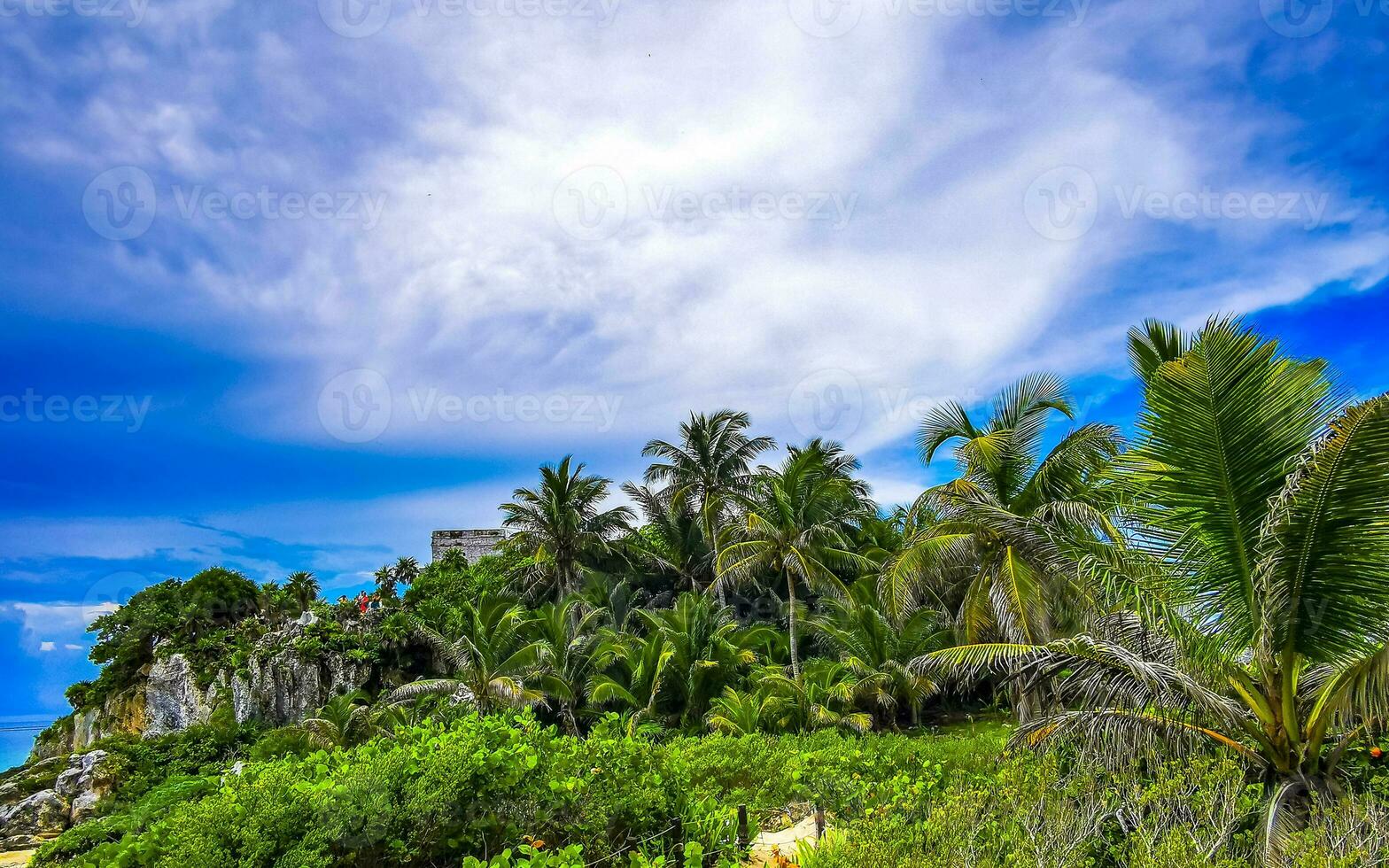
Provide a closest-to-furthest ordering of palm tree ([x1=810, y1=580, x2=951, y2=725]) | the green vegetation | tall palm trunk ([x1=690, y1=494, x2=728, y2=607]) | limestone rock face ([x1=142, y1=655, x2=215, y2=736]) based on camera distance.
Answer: the green vegetation → palm tree ([x1=810, y1=580, x2=951, y2=725]) → limestone rock face ([x1=142, y1=655, x2=215, y2=736]) → tall palm trunk ([x1=690, y1=494, x2=728, y2=607])

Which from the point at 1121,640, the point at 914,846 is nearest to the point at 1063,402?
the point at 1121,640

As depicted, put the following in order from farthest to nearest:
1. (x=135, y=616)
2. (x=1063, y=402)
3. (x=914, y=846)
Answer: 1. (x=135, y=616)
2. (x=1063, y=402)
3. (x=914, y=846)

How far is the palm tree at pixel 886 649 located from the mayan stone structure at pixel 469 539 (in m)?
28.1

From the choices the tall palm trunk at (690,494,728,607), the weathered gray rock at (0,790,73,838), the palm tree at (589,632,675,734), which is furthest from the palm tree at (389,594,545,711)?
the weathered gray rock at (0,790,73,838)

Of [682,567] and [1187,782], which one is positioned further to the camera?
[682,567]

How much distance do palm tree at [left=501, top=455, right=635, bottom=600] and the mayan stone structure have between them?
15277mm

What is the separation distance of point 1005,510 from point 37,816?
23179mm

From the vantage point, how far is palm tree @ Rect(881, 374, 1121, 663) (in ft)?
41.0

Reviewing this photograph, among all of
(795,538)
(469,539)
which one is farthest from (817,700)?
(469,539)

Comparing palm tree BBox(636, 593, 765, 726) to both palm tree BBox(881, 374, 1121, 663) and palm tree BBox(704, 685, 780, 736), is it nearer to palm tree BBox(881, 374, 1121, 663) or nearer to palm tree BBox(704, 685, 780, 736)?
palm tree BBox(704, 685, 780, 736)

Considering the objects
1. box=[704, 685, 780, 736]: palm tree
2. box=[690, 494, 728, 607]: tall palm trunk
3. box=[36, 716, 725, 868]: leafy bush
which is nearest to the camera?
box=[36, 716, 725, 868]: leafy bush

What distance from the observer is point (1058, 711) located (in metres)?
8.13

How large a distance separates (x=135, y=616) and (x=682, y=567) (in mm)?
21044

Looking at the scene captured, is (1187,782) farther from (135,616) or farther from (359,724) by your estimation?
(135,616)
